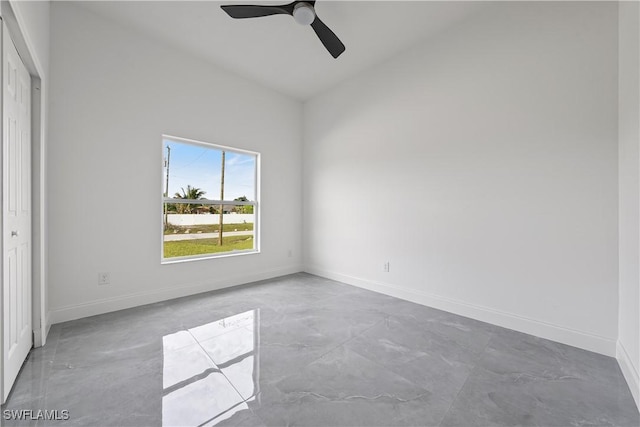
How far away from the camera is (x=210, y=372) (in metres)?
1.71

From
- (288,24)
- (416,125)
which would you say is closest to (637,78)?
(416,125)

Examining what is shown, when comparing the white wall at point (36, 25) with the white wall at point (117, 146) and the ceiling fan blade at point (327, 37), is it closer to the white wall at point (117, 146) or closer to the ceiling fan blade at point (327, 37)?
the white wall at point (117, 146)

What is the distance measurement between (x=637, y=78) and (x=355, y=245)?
2.90m

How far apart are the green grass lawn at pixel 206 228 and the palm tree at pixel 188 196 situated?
0.21 m

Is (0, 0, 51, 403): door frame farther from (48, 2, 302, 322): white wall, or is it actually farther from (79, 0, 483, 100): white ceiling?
(79, 0, 483, 100): white ceiling

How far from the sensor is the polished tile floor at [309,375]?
4.46 feet

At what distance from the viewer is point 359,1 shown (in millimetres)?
2508

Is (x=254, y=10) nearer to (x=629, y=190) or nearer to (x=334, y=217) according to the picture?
(x=334, y=217)

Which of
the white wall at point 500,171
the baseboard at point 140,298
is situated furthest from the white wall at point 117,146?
the white wall at point 500,171

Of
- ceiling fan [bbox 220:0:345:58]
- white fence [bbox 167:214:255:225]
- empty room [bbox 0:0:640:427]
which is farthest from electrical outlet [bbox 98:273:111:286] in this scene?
ceiling fan [bbox 220:0:345:58]

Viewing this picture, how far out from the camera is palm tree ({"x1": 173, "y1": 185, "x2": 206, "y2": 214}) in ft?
10.9

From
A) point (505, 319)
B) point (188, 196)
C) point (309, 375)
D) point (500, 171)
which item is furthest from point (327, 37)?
point (505, 319)

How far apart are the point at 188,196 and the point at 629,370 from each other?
421 centimetres

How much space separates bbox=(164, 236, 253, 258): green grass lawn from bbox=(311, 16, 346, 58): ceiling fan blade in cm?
276
